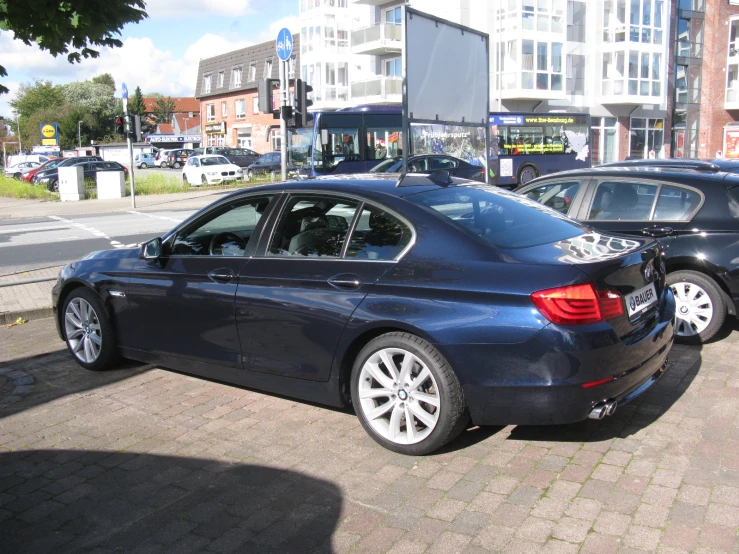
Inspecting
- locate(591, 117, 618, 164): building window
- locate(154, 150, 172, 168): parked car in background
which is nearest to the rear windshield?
locate(591, 117, 618, 164): building window

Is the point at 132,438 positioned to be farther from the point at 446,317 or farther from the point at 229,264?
the point at 446,317

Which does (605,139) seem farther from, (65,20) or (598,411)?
(598,411)

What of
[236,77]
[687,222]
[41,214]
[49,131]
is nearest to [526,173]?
[41,214]

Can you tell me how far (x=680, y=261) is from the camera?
245 inches

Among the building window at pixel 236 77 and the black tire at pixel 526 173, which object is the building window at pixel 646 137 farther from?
the building window at pixel 236 77

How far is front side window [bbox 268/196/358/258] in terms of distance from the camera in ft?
15.0

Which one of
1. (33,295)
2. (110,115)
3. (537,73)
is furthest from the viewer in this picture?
(110,115)

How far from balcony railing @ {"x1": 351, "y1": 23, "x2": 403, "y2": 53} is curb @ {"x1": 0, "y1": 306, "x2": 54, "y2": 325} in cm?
4289

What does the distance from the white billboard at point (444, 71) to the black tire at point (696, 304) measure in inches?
208

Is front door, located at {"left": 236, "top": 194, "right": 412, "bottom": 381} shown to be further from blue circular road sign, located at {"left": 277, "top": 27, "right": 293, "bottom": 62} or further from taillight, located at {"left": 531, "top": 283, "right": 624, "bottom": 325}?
blue circular road sign, located at {"left": 277, "top": 27, "right": 293, "bottom": 62}

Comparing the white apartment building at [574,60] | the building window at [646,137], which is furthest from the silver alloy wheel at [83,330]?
the building window at [646,137]

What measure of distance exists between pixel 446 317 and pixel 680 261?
10.6 feet

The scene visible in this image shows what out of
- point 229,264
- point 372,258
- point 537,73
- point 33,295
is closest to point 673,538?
point 372,258

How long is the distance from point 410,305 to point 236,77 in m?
68.7
